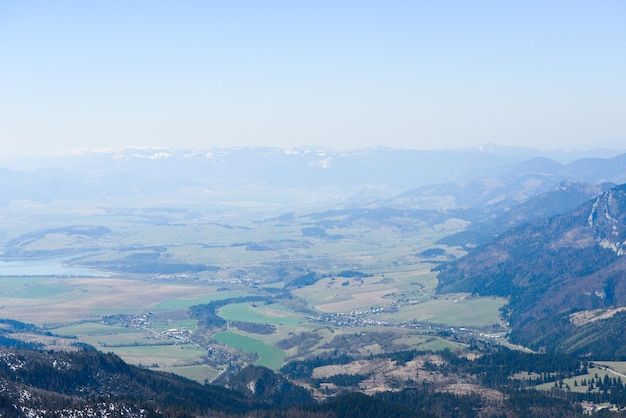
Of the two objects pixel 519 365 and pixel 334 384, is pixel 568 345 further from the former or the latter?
pixel 334 384

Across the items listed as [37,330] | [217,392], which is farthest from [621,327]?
[37,330]

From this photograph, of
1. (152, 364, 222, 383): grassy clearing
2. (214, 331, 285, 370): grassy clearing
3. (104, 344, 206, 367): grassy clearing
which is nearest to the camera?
(152, 364, 222, 383): grassy clearing

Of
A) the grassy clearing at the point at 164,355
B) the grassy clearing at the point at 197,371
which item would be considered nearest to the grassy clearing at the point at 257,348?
the grassy clearing at the point at 164,355

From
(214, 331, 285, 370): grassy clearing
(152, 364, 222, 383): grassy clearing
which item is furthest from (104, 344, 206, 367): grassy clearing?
(214, 331, 285, 370): grassy clearing

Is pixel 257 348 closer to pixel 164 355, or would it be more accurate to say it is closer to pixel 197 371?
pixel 164 355

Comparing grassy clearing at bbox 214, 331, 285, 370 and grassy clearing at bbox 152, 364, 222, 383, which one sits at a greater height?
grassy clearing at bbox 152, 364, 222, 383

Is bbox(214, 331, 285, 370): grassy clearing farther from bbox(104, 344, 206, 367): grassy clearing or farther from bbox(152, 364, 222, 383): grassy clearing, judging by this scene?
bbox(152, 364, 222, 383): grassy clearing

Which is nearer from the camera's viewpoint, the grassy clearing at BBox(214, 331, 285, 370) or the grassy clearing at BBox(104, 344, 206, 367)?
the grassy clearing at BBox(104, 344, 206, 367)

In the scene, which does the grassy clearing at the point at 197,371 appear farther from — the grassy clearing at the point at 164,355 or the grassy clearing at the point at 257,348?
the grassy clearing at the point at 257,348

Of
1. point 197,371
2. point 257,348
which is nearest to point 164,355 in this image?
point 197,371
